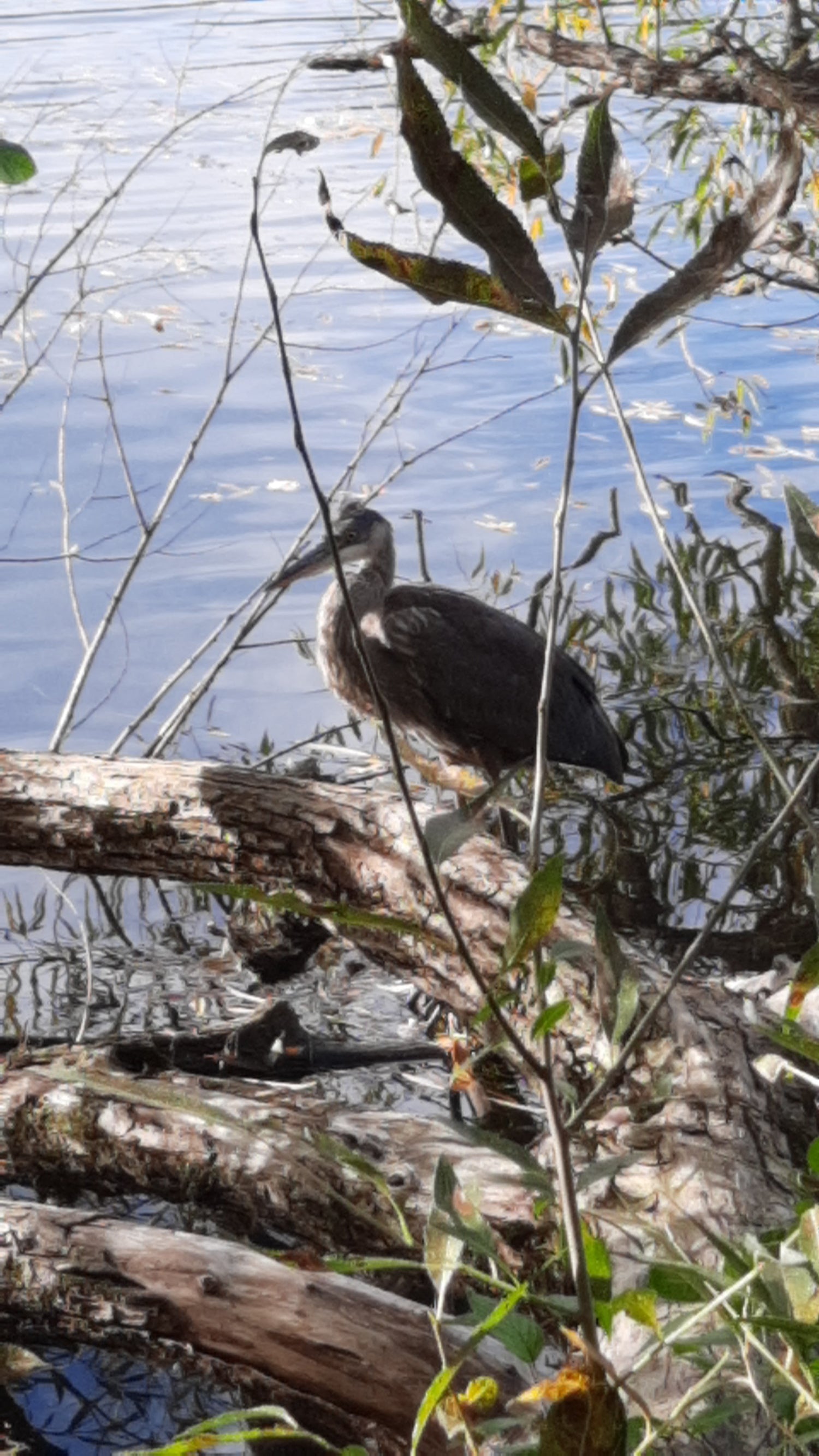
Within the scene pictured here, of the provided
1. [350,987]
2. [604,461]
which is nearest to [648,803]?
[350,987]

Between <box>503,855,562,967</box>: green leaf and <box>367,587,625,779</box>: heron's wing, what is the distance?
102 inches

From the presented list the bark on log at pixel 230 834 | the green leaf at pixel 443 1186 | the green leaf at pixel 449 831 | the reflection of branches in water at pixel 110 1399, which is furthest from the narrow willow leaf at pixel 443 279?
the bark on log at pixel 230 834

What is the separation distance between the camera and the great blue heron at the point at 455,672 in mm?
3461

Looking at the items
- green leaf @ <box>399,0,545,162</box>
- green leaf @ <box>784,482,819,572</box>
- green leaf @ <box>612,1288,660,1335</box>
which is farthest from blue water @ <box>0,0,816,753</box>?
green leaf @ <box>612,1288,660,1335</box>

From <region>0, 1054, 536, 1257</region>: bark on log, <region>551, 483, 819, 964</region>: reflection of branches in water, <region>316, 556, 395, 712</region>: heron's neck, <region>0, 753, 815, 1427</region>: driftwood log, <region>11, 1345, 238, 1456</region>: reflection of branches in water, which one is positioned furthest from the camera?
<region>316, 556, 395, 712</region>: heron's neck

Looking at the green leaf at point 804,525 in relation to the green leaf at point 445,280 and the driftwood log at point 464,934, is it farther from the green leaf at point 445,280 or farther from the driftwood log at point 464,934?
the driftwood log at point 464,934

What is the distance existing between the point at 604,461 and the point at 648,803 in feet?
7.03

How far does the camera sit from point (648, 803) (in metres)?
3.58

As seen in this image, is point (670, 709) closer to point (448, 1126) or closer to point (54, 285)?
point (448, 1126)

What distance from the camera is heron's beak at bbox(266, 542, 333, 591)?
11.0 ft

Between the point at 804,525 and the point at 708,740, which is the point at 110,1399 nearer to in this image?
the point at 804,525

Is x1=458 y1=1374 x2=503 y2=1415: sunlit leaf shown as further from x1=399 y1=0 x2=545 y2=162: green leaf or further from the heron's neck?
the heron's neck

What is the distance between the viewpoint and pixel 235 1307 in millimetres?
1584

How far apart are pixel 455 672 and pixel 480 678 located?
0.20 ft
